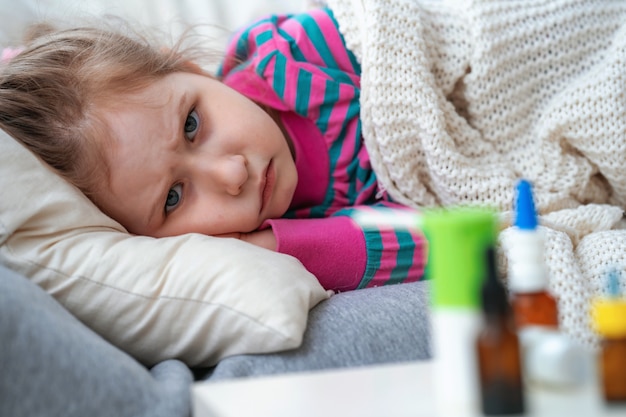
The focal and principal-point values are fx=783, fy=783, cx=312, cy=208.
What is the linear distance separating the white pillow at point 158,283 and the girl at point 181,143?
175 mm

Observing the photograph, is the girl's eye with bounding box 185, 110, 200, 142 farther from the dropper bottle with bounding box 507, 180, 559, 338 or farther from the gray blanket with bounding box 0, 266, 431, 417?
the dropper bottle with bounding box 507, 180, 559, 338

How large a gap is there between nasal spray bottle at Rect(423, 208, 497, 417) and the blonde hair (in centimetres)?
77

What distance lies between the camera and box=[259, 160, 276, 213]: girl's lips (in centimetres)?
125

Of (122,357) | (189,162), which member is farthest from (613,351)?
(189,162)

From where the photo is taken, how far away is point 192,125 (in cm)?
122

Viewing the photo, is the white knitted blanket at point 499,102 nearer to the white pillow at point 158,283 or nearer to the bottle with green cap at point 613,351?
the white pillow at point 158,283

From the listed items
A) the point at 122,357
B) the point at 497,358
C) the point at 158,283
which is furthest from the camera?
the point at 158,283

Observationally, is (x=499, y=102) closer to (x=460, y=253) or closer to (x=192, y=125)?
(x=192, y=125)

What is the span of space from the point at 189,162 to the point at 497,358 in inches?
31.4

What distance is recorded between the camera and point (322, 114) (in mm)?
1371

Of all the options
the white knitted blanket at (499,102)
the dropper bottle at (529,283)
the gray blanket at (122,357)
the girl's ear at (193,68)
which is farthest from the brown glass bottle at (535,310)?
the girl's ear at (193,68)

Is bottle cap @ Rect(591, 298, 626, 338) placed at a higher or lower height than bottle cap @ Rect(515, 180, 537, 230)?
lower

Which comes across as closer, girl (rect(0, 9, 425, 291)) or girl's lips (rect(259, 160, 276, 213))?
girl (rect(0, 9, 425, 291))

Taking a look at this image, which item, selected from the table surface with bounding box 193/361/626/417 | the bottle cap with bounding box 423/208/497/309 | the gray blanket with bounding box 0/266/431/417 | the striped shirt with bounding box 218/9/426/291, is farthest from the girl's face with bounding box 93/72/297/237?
the bottle cap with bounding box 423/208/497/309
